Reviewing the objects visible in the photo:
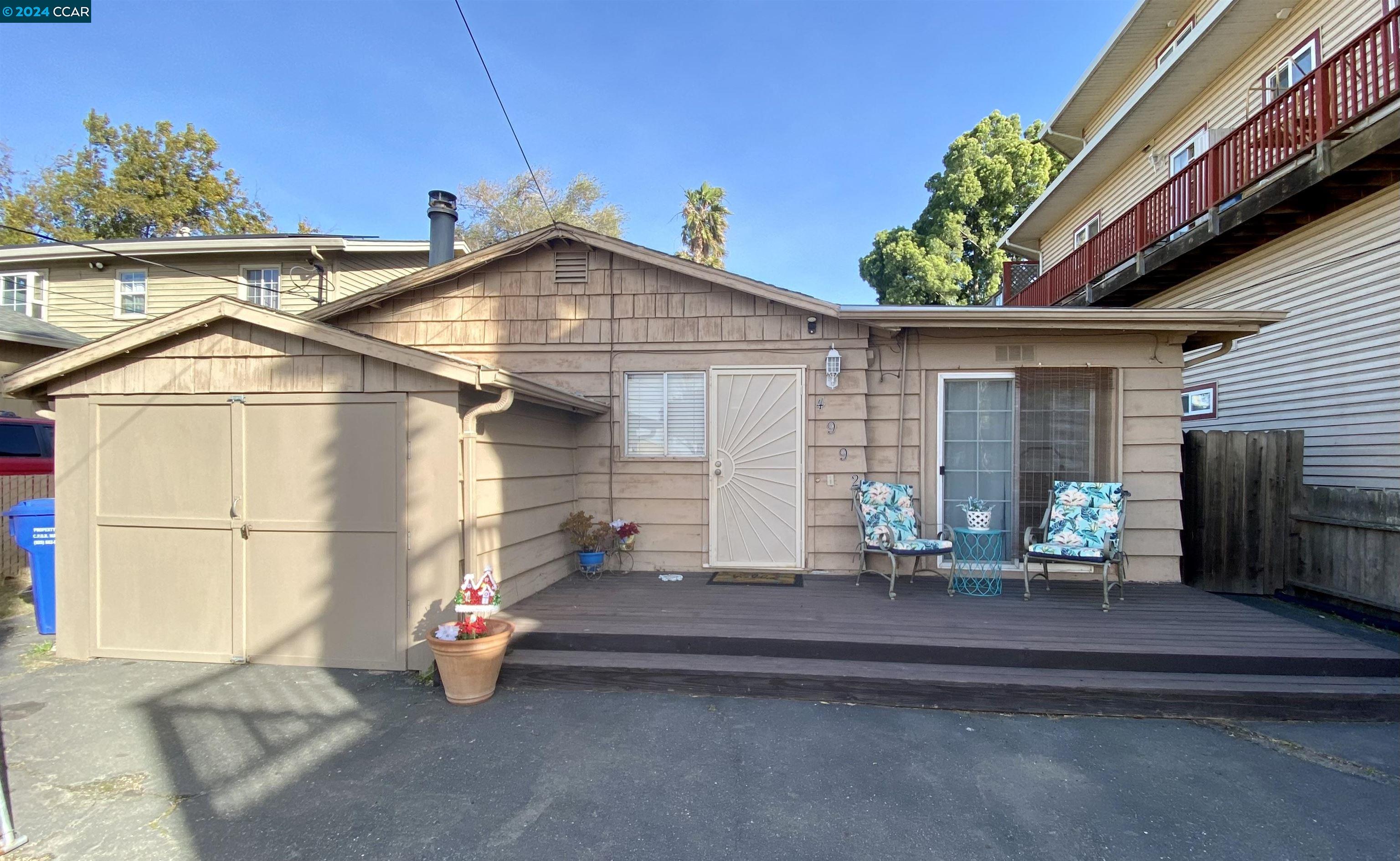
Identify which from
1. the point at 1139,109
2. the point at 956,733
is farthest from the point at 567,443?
the point at 1139,109

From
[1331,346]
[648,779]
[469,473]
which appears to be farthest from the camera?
[1331,346]

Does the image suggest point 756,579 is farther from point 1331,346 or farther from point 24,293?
point 24,293

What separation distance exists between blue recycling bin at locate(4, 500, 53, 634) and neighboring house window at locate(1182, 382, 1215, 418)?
11046 mm

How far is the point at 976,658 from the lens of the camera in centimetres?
350

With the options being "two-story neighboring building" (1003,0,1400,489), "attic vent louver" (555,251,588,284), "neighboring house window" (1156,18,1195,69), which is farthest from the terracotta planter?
"neighboring house window" (1156,18,1195,69)

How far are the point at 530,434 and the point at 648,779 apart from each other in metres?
2.74

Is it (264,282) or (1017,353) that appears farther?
(264,282)

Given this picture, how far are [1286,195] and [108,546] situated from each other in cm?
1000

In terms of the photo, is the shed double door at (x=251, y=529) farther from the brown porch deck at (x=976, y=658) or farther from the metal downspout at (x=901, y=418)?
the metal downspout at (x=901, y=418)

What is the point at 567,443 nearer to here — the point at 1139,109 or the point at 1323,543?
the point at 1323,543

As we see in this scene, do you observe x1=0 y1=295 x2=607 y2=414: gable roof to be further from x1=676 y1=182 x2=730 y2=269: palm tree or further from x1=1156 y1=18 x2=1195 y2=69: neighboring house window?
x1=676 y1=182 x2=730 y2=269: palm tree

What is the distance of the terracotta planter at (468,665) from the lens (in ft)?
10.8

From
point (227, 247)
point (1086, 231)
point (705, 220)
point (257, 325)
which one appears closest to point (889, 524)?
point (257, 325)

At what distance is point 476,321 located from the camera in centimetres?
581
